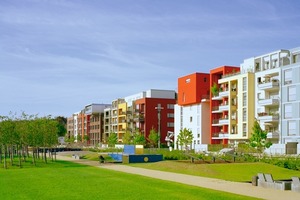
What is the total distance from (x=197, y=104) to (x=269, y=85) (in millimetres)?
25119

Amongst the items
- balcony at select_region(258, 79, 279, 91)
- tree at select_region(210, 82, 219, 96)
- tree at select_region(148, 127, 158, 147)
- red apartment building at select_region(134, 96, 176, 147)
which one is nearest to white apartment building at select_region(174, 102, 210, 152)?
tree at select_region(210, 82, 219, 96)

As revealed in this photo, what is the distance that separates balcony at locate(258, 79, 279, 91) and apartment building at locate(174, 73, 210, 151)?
19.3 metres

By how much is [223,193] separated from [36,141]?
35.7 m

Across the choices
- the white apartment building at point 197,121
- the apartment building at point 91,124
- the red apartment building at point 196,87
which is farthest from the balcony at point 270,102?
the apartment building at point 91,124

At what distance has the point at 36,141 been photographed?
5338 cm

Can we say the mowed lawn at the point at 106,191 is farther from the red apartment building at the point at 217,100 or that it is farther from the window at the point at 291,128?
the red apartment building at the point at 217,100

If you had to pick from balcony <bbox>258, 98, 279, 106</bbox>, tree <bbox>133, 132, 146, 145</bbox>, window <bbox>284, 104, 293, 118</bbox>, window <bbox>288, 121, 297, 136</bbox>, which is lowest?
tree <bbox>133, 132, 146, 145</bbox>

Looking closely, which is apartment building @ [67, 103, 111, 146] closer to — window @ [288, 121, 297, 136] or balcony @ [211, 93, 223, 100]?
balcony @ [211, 93, 223, 100]

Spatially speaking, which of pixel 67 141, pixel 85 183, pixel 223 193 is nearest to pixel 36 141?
pixel 85 183

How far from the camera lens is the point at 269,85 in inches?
3046

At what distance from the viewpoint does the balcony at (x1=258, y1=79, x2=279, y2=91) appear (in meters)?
76.8

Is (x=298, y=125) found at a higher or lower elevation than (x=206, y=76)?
lower

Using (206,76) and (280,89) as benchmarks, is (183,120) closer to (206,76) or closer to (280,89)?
(206,76)

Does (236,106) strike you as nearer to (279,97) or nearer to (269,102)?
(269,102)
